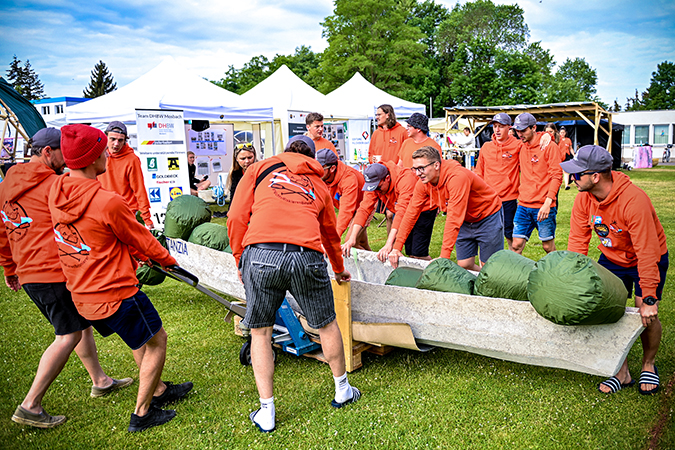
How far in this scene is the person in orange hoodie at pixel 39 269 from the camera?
10.7 feet

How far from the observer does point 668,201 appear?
1209 centimetres

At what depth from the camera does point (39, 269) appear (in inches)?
129

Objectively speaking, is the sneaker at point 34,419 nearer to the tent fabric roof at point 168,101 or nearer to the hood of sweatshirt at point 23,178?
the hood of sweatshirt at point 23,178

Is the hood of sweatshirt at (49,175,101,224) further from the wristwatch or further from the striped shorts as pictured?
the wristwatch

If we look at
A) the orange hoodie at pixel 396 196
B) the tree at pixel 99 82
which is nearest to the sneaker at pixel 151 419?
the orange hoodie at pixel 396 196

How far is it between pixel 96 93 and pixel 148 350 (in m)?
82.3

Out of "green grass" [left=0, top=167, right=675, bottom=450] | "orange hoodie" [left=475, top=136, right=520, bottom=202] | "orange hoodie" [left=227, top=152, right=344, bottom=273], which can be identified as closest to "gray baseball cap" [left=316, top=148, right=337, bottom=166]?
"orange hoodie" [left=227, top=152, right=344, bottom=273]

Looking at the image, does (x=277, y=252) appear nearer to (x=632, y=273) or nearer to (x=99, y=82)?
(x=632, y=273)

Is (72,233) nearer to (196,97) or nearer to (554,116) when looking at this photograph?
(196,97)

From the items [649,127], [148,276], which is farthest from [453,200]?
[649,127]

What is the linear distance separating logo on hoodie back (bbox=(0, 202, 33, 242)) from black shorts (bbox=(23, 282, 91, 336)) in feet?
1.21

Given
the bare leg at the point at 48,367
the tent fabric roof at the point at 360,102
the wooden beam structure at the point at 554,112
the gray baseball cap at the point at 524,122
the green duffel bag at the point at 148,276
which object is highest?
the tent fabric roof at the point at 360,102

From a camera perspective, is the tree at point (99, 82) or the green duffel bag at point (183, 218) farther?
the tree at point (99, 82)

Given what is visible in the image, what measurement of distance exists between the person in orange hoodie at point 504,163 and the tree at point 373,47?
3606cm
